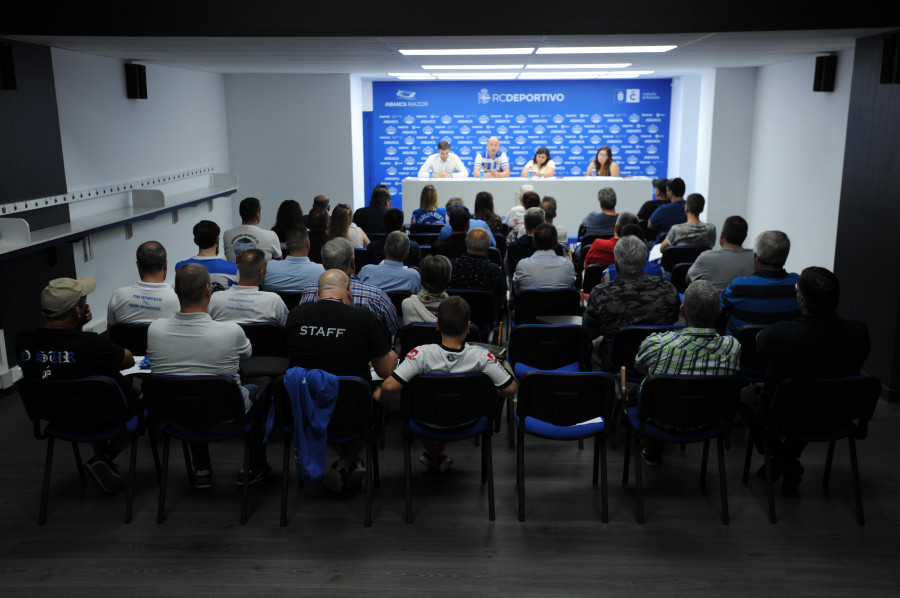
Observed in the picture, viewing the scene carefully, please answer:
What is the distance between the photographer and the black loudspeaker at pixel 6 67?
539 centimetres

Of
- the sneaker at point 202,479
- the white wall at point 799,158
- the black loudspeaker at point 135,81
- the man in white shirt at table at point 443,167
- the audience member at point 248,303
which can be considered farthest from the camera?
the man in white shirt at table at point 443,167

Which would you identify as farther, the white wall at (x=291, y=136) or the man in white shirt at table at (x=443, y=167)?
the man in white shirt at table at (x=443, y=167)

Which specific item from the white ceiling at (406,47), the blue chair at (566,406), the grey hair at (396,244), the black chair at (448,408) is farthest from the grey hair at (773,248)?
the grey hair at (396,244)

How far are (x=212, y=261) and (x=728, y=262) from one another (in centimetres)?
372

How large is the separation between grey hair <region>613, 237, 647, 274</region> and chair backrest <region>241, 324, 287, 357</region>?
2071 mm

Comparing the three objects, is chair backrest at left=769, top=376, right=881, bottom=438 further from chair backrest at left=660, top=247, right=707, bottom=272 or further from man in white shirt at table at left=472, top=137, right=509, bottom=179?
man in white shirt at table at left=472, top=137, right=509, bottom=179

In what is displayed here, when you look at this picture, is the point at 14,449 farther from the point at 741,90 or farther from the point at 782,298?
the point at 741,90

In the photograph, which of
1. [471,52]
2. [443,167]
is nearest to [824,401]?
[471,52]

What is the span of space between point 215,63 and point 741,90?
23.9 feet

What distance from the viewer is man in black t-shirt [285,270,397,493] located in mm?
3592

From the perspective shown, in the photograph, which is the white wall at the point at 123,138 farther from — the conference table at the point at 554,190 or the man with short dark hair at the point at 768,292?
the man with short dark hair at the point at 768,292

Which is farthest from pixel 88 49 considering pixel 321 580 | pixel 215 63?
pixel 321 580

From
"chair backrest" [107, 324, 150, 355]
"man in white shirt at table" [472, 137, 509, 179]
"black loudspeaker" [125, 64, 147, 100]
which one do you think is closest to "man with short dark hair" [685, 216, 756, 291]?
"chair backrest" [107, 324, 150, 355]

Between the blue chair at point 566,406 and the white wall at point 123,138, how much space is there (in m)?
4.90
